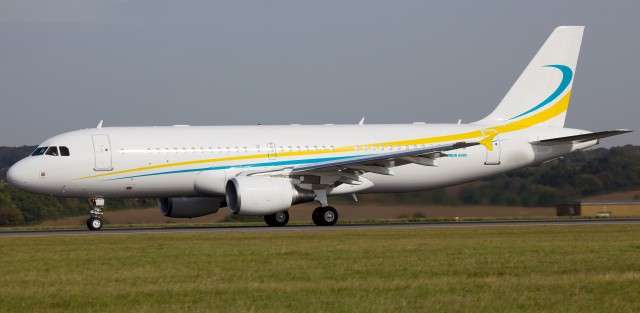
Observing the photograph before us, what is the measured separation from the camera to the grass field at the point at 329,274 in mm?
13414

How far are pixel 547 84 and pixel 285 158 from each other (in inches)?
412

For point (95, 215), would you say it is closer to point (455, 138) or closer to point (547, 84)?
point (455, 138)

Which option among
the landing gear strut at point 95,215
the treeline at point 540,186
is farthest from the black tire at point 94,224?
the treeline at point 540,186

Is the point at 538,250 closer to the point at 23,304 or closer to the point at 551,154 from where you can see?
the point at 23,304

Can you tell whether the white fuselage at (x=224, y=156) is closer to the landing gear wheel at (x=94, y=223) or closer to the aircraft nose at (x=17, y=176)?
the aircraft nose at (x=17, y=176)

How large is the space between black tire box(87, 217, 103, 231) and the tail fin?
45.6 ft

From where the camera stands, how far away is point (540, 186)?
39406 mm

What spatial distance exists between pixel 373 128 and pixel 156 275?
21.3 m

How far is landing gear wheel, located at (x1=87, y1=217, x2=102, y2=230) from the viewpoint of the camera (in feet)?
111

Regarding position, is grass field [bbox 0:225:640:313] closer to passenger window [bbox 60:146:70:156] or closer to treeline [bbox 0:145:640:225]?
passenger window [bbox 60:146:70:156]

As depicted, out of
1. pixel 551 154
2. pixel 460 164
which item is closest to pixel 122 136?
pixel 460 164

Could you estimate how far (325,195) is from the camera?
3503 cm

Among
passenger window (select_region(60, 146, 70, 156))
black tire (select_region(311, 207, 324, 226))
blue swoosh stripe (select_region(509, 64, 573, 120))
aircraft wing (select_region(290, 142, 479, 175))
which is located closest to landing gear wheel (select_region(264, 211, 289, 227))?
black tire (select_region(311, 207, 324, 226))

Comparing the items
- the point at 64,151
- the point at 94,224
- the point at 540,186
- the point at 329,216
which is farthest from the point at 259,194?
the point at 540,186
